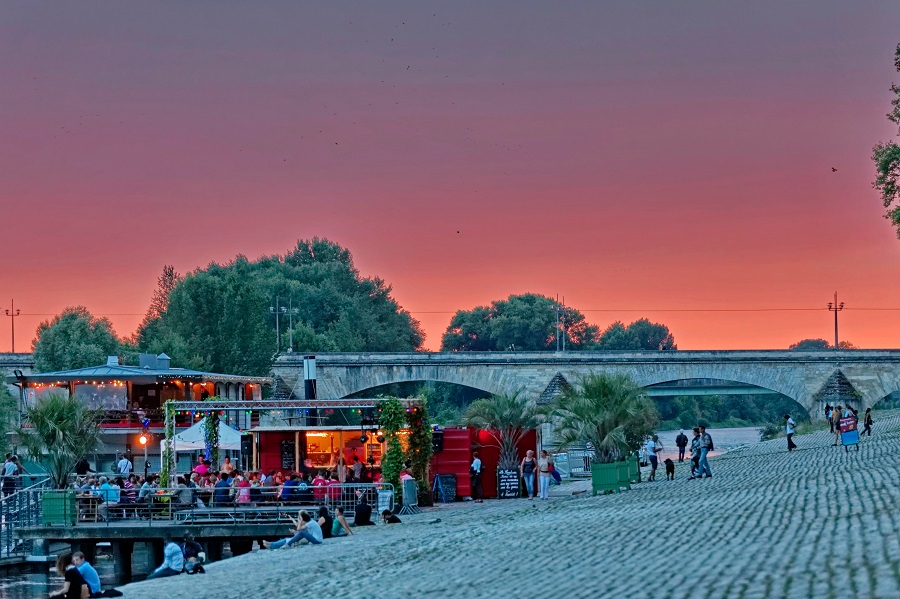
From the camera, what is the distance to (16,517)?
1240 inches

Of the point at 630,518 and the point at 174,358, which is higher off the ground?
the point at 174,358

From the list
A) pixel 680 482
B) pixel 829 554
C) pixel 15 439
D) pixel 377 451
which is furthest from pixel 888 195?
pixel 15 439

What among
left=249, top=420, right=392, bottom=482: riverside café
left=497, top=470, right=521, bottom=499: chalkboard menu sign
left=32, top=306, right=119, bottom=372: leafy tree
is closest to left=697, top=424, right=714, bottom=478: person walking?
left=497, top=470, right=521, bottom=499: chalkboard menu sign

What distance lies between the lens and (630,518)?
22406 millimetres

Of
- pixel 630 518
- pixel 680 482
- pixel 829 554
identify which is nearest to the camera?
pixel 829 554

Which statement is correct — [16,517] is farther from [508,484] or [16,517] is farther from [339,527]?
[508,484]

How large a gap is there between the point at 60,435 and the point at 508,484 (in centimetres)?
1307

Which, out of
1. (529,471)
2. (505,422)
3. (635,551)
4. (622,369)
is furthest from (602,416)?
(622,369)

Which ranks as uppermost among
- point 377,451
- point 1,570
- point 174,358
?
point 174,358

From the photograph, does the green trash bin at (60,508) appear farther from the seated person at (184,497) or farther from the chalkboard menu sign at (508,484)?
the chalkboard menu sign at (508,484)

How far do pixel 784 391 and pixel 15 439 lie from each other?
40127mm

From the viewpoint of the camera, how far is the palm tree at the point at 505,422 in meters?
39.0

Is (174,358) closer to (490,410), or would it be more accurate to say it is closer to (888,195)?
(490,410)

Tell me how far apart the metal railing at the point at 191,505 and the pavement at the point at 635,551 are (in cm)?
196
